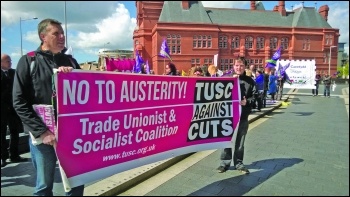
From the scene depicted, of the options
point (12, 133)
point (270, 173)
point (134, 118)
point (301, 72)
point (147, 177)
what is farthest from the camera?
point (301, 72)

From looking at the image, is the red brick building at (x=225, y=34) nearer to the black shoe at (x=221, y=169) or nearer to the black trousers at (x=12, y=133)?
the black trousers at (x=12, y=133)

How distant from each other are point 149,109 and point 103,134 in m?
0.70

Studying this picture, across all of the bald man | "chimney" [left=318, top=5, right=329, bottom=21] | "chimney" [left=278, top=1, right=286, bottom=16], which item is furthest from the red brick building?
the bald man

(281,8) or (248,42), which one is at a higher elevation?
(281,8)

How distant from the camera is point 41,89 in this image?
245 cm

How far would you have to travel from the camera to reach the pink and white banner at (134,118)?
263cm

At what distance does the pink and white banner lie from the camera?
104 inches

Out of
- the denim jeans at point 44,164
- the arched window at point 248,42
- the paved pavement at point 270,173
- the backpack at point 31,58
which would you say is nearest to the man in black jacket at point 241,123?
the paved pavement at point 270,173

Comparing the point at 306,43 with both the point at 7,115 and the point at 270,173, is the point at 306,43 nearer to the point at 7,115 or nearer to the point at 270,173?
the point at 270,173

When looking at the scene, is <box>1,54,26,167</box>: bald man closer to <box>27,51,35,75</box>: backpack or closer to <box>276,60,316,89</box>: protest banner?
<box>27,51,35,75</box>: backpack

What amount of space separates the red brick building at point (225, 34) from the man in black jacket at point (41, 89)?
58.7 m

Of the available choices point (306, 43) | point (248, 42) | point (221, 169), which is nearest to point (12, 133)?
point (221, 169)

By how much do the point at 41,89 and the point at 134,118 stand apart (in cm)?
110

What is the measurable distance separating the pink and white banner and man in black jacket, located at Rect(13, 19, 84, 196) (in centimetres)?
10
